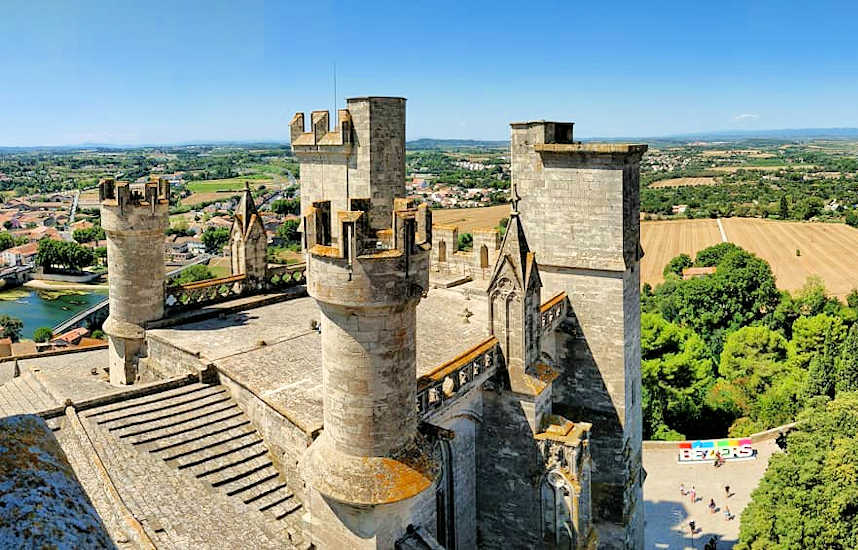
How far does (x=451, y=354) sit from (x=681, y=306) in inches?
1930

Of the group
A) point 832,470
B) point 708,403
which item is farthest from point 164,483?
point 708,403

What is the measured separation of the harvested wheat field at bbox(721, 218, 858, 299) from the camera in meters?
82.9

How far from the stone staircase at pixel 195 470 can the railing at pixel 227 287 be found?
4960mm

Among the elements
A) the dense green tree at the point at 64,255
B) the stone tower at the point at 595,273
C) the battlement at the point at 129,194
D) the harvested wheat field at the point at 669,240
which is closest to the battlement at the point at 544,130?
the stone tower at the point at 595,273

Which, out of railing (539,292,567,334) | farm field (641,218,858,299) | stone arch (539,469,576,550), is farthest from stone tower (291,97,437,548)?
farm field (641,218,858,299)

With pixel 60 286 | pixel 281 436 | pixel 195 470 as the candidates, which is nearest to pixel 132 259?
pixel 195 470

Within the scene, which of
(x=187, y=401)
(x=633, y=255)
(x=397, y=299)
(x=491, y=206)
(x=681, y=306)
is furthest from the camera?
(x=491, y=206)

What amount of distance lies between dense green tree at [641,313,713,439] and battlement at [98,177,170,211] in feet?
101

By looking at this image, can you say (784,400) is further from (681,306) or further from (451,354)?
(451,354)

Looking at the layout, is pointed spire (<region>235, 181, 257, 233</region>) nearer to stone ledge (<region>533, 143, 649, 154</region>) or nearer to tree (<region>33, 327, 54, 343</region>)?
stone ledge (<region>533, 143, 649, 154</region>)

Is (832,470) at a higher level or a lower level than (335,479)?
lower

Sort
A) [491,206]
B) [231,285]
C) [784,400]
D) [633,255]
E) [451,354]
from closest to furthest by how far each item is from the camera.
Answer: [451,354] → [633,255] → [231,285] → [784,400] → [491,206]

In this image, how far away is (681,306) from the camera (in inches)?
2356

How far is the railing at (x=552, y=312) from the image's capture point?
16.8 metres
